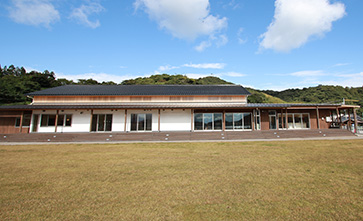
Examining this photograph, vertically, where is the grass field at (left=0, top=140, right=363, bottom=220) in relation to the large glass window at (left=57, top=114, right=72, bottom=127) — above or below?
below

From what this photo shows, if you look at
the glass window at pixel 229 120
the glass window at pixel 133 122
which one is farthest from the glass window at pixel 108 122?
the glass window at pixel 229 120

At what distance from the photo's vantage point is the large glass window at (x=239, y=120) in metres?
19.0

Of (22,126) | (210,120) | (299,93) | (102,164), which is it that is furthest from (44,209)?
(299,93)

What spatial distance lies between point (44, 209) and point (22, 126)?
828 inches

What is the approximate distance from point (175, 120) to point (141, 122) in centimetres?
373

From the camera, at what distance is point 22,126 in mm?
18422

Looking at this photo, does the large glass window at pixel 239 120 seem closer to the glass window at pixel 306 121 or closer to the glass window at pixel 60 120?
the glass window at pixel 306 121

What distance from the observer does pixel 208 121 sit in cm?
1905

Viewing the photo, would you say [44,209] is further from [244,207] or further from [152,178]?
[244,207]

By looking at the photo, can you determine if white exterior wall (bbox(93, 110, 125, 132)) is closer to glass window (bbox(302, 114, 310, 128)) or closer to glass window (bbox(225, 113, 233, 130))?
glass window (bbox(225, 113, 233, 130))

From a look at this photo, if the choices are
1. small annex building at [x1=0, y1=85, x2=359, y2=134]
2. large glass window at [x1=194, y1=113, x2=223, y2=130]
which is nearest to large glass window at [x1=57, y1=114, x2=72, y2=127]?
small annex building at [x1=0, y1=85, x2=359, y2=134]

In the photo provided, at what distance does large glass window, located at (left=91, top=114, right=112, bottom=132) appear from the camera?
18.7 meters

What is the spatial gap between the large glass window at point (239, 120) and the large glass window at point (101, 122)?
12820 mm

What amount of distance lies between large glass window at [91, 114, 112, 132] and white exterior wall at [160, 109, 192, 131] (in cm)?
567
